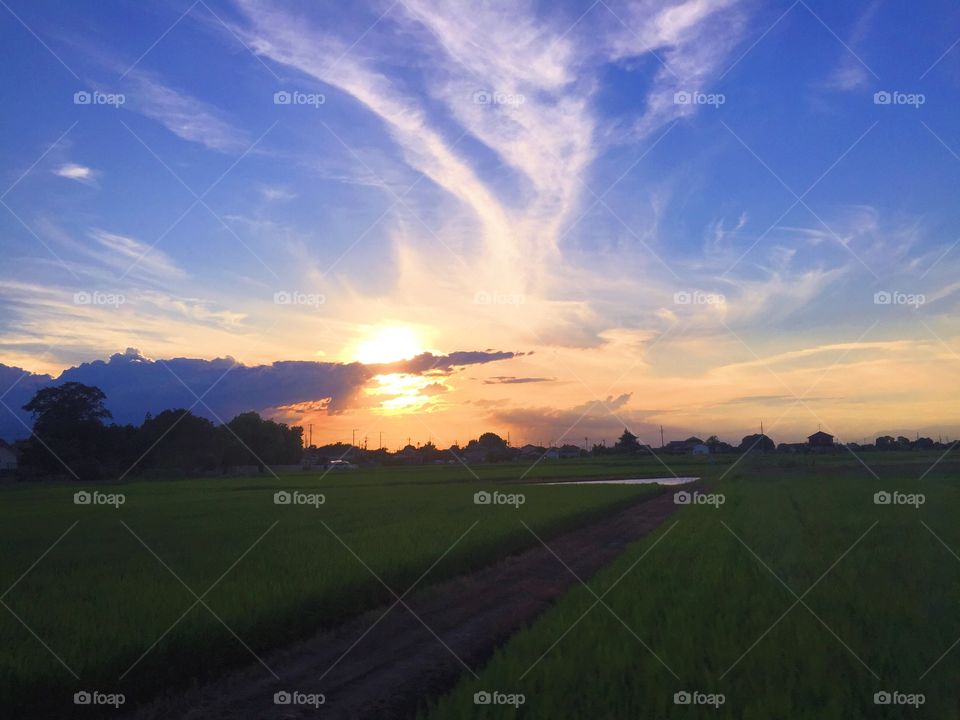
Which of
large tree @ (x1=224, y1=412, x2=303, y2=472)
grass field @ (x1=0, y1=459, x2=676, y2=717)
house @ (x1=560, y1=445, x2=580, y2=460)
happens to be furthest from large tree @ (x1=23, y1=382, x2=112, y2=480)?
house @ (x1=560, y1=445, x2=580, y2=460)

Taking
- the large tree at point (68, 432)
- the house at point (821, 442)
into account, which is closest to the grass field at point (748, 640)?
the large tree at point (68, 432)

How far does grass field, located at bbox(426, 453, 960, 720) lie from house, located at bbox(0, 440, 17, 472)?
72.0 m

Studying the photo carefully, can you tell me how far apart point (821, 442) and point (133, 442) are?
12514 centimetres

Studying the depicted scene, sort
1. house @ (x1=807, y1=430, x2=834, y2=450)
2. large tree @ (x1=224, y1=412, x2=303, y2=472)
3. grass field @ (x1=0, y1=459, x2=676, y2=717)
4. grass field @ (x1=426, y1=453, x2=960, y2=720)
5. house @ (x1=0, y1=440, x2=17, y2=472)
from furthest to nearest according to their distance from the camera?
house @ (x1=807, y1=430, x2=834, y2=450)
large tree @ (x1=224, y1=412, x2=303, y2=472)
house @ (x1=0, y1=440, x2=17, y2=472)
grass field @ (x1=0, y1=459, x2=676, y2=717)
grass field @ (x1=426, y1=453, x2=960, y2=720)

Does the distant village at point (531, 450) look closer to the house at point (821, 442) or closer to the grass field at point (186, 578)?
the house at point (821, 442)

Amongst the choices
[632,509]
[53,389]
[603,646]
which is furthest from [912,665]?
[53,389]

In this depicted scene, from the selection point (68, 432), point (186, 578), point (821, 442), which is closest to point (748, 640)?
point (186, 578)

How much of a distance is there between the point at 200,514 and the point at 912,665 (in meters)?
25.5

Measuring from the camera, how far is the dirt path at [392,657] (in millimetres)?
7785

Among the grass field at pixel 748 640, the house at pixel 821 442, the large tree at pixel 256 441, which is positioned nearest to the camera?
the grass field at pixel 748 640

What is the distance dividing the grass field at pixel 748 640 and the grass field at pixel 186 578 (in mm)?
3603

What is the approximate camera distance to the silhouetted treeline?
59.1m

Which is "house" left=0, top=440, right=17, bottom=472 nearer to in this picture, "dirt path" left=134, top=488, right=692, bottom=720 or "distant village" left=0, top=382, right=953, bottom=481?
"distant village" left=0, top=382, right=953, bottom=481

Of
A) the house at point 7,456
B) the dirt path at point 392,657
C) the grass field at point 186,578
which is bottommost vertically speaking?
the dirt path at point 392,657
